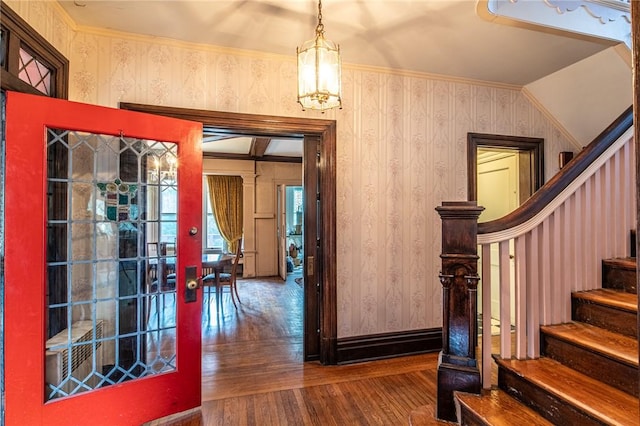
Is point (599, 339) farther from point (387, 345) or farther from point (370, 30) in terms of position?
point (370, 30)

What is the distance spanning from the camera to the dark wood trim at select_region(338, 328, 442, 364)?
2.96 m

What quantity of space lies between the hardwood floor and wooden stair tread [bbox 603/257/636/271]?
1.42 metres

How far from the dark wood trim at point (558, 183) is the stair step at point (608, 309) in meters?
0.61

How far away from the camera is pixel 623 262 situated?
1.93 m

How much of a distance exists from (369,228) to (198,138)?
168 centimetres

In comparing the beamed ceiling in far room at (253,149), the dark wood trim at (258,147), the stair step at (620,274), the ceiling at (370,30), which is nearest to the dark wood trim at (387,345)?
the stair step at (620,274)

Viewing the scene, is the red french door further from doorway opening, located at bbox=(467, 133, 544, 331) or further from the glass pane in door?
doorway opening, located at bbox=(467, 133, 544, 331)

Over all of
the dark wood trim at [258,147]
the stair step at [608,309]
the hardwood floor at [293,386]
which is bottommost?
the hardwood floor at [293,386]

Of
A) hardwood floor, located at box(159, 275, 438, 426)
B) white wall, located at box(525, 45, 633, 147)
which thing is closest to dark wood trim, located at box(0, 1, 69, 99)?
hardwood floor, located at box(159, 275, 438, 426)

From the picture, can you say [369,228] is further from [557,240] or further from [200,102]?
[200,102]

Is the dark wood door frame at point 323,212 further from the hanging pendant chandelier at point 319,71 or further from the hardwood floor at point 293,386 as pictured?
the hanging pendant chandelier at point 319,71

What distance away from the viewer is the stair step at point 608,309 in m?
1.67

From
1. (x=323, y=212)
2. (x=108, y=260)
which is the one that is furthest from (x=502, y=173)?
(x=108, y=260)

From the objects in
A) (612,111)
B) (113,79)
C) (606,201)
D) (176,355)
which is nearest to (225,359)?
(176,355)
